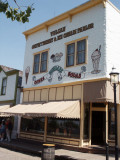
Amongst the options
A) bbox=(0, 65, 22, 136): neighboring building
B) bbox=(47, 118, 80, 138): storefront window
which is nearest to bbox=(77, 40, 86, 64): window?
bbox=(47, 118, 80, 138): storefront window

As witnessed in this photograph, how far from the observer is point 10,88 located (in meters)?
19.3

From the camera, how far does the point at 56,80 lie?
14211 mm

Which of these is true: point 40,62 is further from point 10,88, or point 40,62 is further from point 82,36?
point 10,88

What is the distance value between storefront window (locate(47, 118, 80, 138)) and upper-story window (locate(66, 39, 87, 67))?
3705 mm

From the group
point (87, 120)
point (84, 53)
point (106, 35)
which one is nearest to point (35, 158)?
point (87, 120)

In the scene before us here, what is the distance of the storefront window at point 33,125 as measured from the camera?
14734mm

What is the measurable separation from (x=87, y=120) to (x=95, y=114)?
1045mm

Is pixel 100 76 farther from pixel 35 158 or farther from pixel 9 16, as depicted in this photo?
pixel 9 16

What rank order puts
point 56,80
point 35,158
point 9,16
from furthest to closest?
point 56,80 → point 35,158 → point 9,16

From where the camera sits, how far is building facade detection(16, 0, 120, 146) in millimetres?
11852

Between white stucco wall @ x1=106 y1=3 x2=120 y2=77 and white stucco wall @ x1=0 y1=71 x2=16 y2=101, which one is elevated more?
white stucco wall @ x1=106 y1=3 x2=120 y2=77

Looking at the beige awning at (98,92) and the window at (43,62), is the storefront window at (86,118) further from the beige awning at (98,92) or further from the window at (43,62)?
the window at (43,62)

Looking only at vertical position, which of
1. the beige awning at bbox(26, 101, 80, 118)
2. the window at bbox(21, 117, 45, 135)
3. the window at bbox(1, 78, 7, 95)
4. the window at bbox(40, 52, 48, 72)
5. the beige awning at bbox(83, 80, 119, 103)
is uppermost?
the window at bbox(40, 52, 48, 72)

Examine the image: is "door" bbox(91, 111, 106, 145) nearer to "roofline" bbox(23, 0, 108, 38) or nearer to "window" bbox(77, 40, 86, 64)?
"window" bbox(77, 40, 86, 64)
